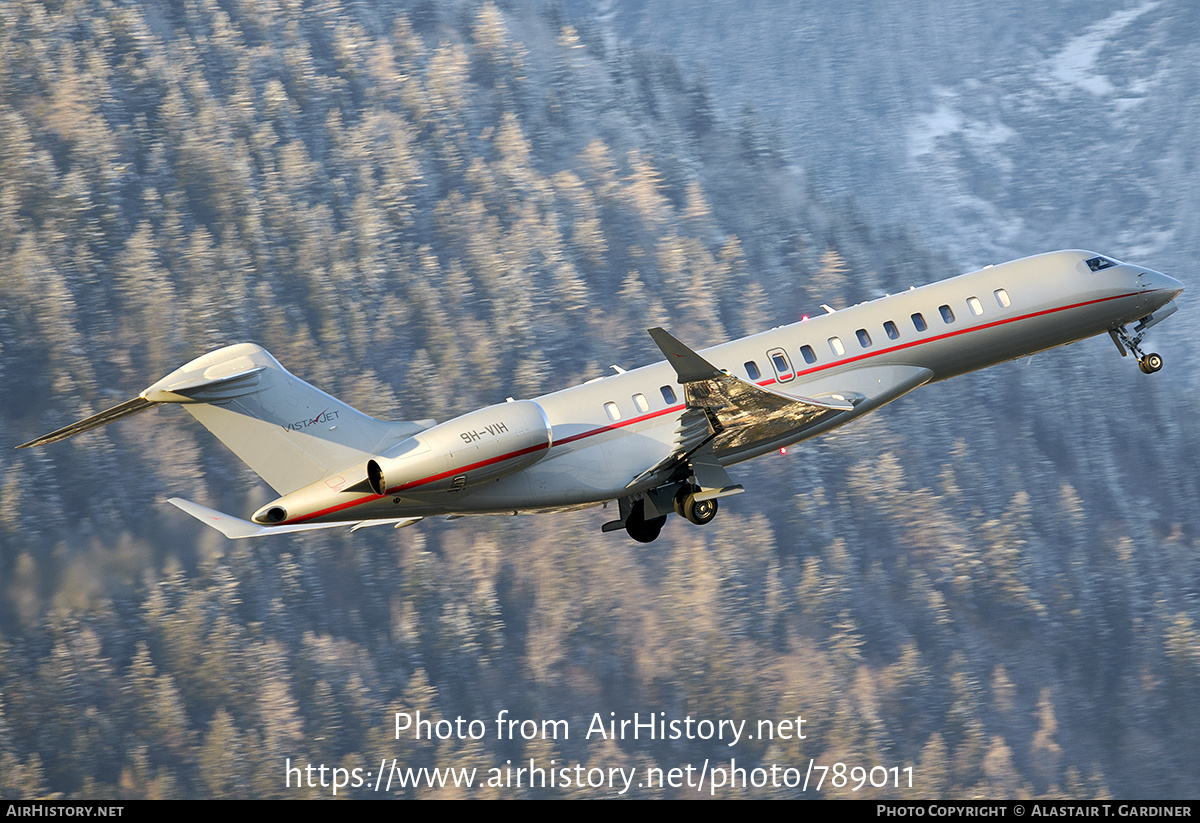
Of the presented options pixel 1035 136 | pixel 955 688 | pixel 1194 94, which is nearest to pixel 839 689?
pixel 955 688

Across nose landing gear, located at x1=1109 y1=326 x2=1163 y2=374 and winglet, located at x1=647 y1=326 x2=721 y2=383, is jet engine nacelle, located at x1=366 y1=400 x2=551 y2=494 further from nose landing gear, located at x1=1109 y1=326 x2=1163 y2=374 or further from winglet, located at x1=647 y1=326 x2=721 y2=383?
nose landing gear, located at x1=1109 y1=326 x2=1163 y2=374

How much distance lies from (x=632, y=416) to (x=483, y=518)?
177ft

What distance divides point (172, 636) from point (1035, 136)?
103683 millimetres

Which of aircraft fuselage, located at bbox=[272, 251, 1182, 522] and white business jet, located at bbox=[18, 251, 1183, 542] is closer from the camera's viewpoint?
white business jet, located at bbox=[18, 251, 1183, 542]

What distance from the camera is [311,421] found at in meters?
23.9

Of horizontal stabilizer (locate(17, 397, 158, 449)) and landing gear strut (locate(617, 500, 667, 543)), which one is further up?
horizontal stabilizer (locate(17, 397, 158, 449))

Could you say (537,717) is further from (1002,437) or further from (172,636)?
(1002,437)

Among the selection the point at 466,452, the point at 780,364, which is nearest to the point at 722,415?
the point at 780,364

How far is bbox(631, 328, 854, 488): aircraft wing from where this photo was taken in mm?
22484

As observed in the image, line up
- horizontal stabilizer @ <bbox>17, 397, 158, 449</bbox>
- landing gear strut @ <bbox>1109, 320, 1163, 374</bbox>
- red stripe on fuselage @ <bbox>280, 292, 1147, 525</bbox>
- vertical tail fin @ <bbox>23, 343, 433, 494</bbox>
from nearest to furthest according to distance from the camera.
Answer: horizontal stabilizer @ <bbox>17, 397, 158, 449</bbox>, red stripe on fuselage @ <bbox>280, 292, 1147, 525</bbox>, vertical tail fin @ <bbox>23, 343, 433, 494</bbox>, landing gear strut @ <bbox>1109, 320, 1163, 374</bbox>

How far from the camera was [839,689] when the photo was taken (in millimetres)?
75250

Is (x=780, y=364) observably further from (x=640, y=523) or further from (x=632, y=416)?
(x=640, y=523)

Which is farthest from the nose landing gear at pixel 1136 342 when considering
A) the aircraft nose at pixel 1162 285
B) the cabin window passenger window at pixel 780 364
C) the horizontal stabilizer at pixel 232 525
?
the horizontal stabilizer at pixel 232 525

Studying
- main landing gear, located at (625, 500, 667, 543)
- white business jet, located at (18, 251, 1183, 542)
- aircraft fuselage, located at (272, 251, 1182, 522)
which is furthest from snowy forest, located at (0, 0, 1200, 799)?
aircraft fuselage, located at (272, 251, 1182, 522)
